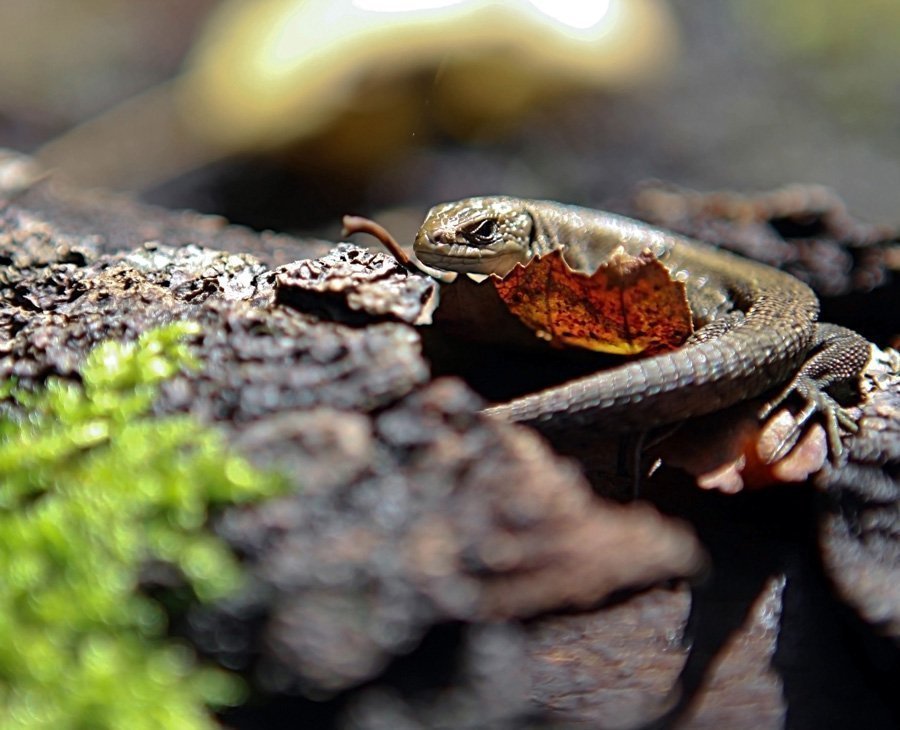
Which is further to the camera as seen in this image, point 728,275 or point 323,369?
point 728,275

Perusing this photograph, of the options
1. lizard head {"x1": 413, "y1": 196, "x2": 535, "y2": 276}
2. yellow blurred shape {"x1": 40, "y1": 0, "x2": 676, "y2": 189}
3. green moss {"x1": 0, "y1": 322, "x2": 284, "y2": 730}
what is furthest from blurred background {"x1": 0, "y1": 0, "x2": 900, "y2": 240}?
green moss {"x1": 0, "y1": 322, "x2": 284, "y2": 730}

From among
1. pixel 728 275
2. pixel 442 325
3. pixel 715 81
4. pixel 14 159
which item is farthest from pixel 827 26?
pixel 442 325

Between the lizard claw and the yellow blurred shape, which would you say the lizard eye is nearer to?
the lizard claw

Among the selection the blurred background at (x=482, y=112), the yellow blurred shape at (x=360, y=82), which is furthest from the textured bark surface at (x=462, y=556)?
the yellow blurred shape at (x=360, y=82)

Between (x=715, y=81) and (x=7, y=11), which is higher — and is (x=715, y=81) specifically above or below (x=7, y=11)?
below

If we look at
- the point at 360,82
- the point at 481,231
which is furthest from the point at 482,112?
the point at 481,231

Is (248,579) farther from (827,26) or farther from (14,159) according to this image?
(827,26)

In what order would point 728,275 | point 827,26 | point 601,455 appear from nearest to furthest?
point 601,455, point 728,275, point 827,26
